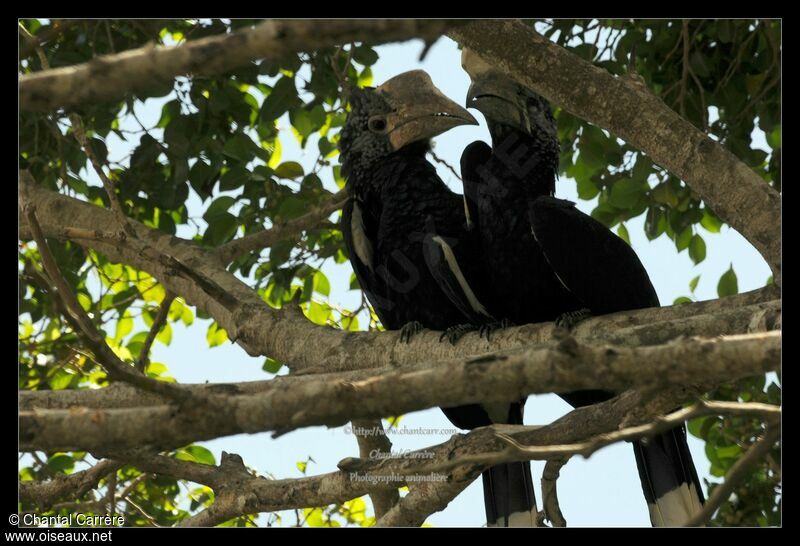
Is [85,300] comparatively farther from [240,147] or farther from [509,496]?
[509,496]

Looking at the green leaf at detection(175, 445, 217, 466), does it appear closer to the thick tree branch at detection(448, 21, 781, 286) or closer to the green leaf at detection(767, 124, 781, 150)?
the thick tree branch at detection(448, 21, 781, 286)

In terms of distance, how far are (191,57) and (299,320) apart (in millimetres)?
1698

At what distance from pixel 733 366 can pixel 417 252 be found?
1.94 meters

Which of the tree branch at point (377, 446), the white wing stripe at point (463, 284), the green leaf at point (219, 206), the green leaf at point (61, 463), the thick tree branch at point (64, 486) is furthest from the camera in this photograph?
the green leaf at point (219, 206)

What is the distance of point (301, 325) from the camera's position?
9.62 feet

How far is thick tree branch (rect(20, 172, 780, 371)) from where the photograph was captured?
209 cm

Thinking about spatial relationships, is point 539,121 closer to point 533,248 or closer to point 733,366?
point 533,248

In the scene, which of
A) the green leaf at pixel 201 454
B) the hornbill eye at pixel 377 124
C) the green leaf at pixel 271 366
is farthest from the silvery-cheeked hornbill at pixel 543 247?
the green leaf at pixel 201 454

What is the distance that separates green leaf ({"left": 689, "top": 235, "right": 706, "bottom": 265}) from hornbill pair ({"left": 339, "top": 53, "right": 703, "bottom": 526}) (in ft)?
2.68

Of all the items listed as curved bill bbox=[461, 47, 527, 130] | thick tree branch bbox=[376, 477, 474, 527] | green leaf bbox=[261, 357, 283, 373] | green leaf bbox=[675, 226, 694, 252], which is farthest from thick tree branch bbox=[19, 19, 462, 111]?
green leaf bbox=[675, 226, 694, 252]

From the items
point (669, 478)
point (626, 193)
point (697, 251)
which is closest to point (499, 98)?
point (626, 193)

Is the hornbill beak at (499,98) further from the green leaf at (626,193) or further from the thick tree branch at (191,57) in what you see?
the thick tree branch at (191,57)

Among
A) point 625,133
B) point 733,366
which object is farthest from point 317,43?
point 625,133

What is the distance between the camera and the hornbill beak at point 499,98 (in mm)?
3410
